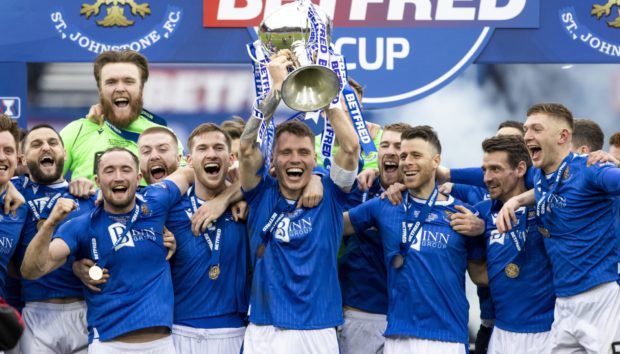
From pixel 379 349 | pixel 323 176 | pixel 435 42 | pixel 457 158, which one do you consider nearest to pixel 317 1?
pixel 435 42

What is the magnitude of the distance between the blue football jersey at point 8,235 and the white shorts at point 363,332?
202cm

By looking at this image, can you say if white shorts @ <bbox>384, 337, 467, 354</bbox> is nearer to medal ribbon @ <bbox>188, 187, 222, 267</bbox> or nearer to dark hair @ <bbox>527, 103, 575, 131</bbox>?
medal ribbon @ <bbox>188, 187, 222, 267</bbox>

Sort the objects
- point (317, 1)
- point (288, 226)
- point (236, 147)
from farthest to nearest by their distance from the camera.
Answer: point (317, 1) → point (236, 147) → point (288, 226)

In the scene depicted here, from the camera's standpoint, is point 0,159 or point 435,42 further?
point 435,42

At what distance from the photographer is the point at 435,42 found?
8664mm

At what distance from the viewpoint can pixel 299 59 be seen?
6102 mm

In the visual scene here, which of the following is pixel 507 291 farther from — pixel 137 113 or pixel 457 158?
pixel 137 113

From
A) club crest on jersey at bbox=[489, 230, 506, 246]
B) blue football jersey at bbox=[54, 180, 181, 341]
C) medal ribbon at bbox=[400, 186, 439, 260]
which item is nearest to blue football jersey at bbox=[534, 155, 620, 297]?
club crest on jersey at bbox=[489, 230, 506, 246]

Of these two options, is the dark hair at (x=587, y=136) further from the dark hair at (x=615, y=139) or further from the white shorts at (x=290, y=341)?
the white shorts at (x=290, y=341)

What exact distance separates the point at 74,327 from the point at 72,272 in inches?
12.9

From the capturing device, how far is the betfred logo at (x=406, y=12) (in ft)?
28.4

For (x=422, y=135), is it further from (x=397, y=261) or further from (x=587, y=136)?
(x=587, y=136)

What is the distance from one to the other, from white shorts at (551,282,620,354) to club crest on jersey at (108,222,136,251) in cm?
248

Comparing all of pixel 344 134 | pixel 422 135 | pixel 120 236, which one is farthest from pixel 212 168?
Result: pixel 422 135
